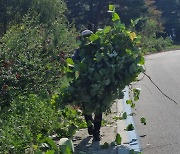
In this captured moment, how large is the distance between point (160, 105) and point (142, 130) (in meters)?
3.57

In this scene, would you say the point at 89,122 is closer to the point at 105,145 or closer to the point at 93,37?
the point at 105,145

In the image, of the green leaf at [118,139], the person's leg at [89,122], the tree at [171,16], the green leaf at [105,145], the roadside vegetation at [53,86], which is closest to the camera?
the roadside vegetation at [53,86]

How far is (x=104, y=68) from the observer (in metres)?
8.62

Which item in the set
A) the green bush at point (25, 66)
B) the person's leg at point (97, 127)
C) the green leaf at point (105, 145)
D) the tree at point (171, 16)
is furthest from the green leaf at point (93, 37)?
the tree at point (171, 16)

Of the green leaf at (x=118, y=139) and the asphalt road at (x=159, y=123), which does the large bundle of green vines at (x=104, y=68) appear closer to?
the green leaf at (x=118, y=139)

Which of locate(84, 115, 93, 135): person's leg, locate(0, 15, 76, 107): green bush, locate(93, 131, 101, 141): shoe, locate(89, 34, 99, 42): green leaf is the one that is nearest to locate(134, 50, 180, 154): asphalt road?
locate(93, 131, 101, 141): shoe

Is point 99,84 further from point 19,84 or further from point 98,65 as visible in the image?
point 19,84

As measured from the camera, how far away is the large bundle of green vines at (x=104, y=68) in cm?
859

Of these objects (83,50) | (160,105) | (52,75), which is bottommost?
(160,105)

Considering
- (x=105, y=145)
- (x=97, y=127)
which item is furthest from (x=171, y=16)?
(x=105, y=145)

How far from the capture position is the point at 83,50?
8.84m

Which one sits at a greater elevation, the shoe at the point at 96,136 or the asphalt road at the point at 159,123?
the shoe at the point at 96,136

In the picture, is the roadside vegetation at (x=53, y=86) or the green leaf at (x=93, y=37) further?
the green leaf at (x=93, y=37)

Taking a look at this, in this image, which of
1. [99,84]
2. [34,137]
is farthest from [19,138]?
[99,84]
